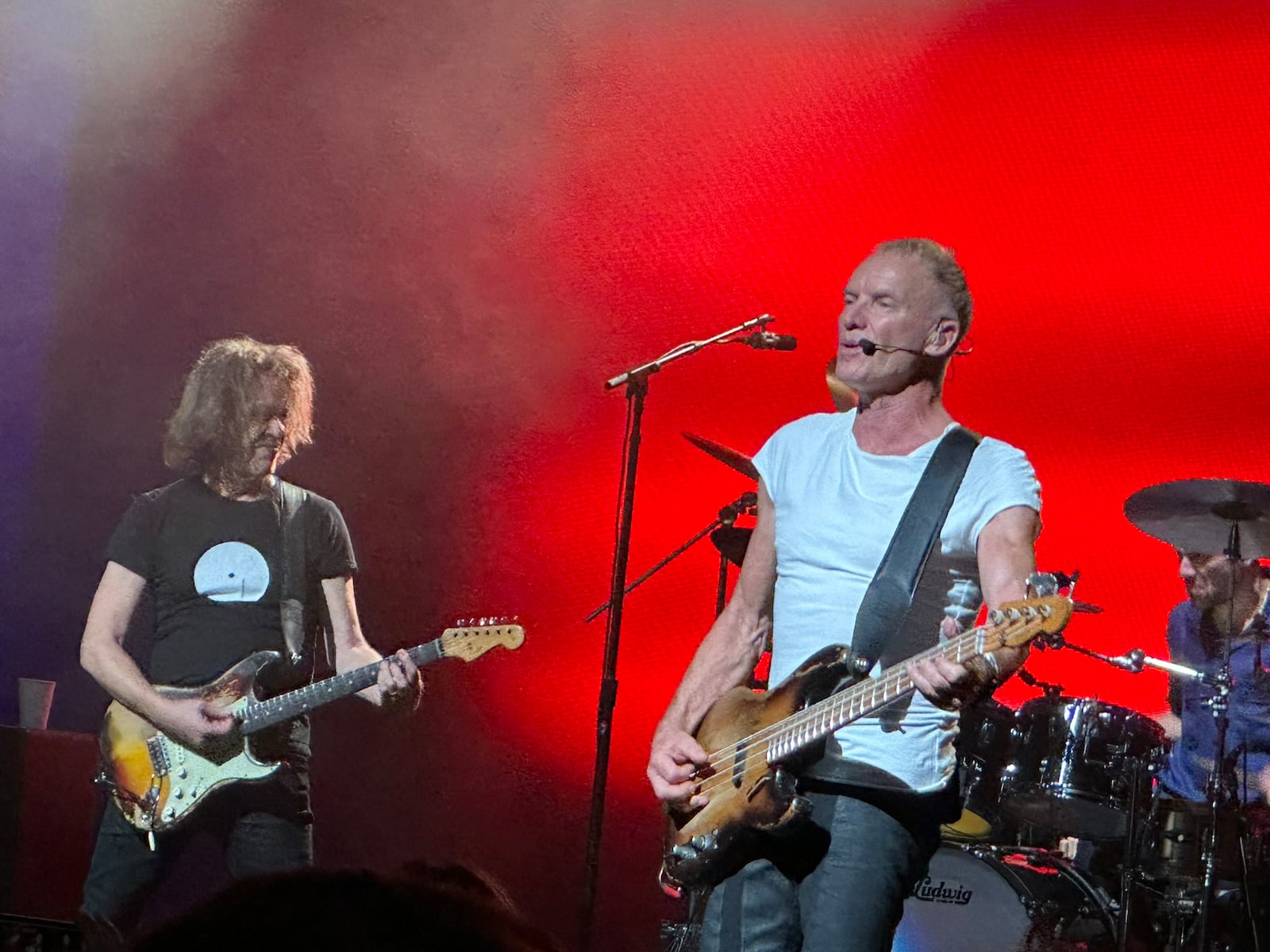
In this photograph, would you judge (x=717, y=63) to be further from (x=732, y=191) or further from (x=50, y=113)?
(x=50, y=113)

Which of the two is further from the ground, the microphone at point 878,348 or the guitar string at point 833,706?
the microphone at point 878,348

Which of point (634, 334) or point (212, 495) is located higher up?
point (634, 334)

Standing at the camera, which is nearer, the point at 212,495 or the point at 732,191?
the point at 212,495

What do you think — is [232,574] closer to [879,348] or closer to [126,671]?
[126,671]

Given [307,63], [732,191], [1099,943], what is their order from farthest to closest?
[307,63] < [732,191] < [1099,943]

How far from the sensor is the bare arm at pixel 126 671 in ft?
13.0

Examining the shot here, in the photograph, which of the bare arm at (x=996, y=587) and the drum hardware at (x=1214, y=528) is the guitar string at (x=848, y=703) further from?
the drum hardware at (x=1214, y=528)

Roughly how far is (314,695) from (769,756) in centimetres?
185

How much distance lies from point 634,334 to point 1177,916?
2790 mm

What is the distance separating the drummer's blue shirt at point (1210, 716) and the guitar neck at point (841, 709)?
265cm

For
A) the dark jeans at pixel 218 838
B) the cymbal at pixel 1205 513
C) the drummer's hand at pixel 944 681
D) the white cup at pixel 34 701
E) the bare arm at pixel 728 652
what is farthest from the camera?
the white cup at pixel 34 701

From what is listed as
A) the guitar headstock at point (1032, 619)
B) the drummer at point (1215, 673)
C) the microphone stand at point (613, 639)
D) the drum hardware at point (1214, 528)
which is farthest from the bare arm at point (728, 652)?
the drummer at point (1215, 673)

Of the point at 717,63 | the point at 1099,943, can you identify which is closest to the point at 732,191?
the point at 717,63

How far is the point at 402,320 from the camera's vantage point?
5.48 m
